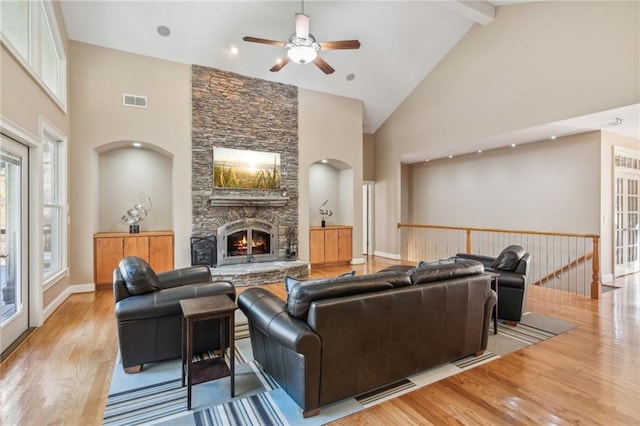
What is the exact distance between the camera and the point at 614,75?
4734 mm

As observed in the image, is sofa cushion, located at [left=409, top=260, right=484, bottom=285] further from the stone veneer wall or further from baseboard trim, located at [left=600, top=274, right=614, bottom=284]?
baseboard trim, located at [left=600, top=274, right=614, bottom=284]

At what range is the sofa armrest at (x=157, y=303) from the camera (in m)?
2.65

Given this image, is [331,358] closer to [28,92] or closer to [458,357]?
[458,357]

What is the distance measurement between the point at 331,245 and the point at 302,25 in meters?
4.85

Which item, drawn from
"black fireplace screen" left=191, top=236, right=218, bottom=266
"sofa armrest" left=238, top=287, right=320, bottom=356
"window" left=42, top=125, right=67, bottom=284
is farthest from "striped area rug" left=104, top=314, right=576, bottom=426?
"black fireplace screen" left=191, top=236, right=218, bottom=266

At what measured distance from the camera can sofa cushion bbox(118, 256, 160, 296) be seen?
277cm

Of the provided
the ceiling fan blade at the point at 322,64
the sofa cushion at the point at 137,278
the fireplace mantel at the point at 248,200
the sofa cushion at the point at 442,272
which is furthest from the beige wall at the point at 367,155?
the sofa cushion at the point at 137,278

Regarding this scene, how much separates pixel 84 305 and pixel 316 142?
17.2 feet

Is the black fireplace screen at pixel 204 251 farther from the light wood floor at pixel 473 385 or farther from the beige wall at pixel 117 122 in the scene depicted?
the light wood floor at pixel 473 385

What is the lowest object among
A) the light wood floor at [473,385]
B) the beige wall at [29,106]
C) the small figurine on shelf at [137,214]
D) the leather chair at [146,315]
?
the light wood floor at [473,385]

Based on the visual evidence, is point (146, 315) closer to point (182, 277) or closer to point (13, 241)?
point (182, 277)

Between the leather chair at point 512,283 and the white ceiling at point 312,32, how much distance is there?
306 cm

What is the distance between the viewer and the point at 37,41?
390 cm

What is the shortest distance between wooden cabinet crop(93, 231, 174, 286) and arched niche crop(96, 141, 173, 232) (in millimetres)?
523
